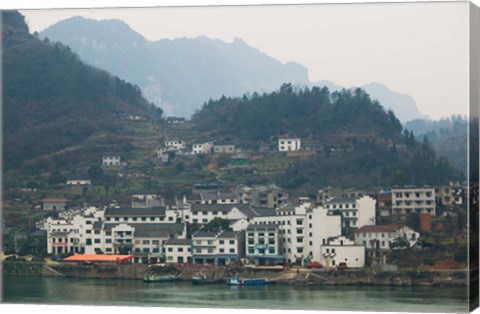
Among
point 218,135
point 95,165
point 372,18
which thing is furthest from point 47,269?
point 372,18

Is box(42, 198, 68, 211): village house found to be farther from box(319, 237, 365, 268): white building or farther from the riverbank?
box(319, 237, 365, 268): white building

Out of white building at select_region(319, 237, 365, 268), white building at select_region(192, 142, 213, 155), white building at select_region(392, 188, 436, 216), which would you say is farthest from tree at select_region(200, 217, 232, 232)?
white building at select_region(392, 188, 436, 216)

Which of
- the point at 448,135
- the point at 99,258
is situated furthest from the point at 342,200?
the point at 99,258

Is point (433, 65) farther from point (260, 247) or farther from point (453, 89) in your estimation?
point (260, 247)

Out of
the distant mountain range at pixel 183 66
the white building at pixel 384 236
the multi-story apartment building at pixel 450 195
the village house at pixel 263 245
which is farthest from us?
the village house at pixel 263 245

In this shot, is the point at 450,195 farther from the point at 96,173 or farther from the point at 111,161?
the point at 111,161

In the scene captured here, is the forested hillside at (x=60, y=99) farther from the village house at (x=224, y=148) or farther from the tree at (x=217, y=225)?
the tree at (x=217, y=225)

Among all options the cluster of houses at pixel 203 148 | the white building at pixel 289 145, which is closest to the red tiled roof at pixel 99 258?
the cluster of houses at pixel 203 148
